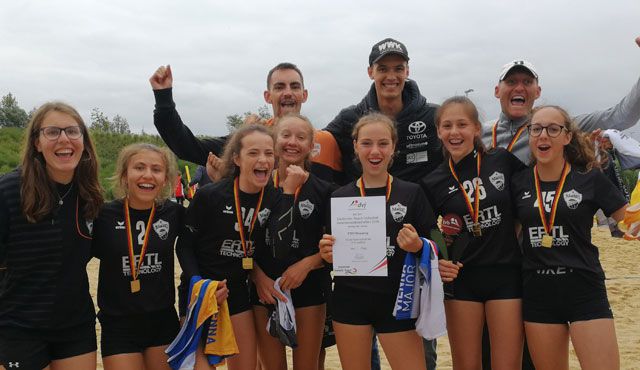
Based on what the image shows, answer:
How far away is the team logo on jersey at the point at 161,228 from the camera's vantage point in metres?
3.97

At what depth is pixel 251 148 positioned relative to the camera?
13.4 ft

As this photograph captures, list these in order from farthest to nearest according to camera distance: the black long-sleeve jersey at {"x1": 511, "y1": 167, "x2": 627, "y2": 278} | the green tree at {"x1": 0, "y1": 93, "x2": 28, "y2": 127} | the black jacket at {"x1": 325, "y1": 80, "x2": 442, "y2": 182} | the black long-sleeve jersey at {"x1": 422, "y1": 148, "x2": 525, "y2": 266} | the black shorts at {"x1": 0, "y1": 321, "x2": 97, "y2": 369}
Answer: the green tree at {"x1": 0, "y1": 93, "x2": 28, "y2": 127}, the black jacket at {"x1": 325, "y1": 80, "x2": 442, "y2": 182}, the black long-sleeve jersey at {"x1": 422, "y1": 148, "x2": 525, "y2": 266}, the black long-sleeve jersey at {"x1": 511, "y1": 167, "x2": 627, "y2": 278}, the black shorts at {"x1": 0, "y1": 321, "x2": 97, "y2": 369}

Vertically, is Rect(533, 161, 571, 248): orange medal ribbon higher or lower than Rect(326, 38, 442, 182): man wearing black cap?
lower

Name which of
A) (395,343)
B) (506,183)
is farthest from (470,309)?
(506,183)

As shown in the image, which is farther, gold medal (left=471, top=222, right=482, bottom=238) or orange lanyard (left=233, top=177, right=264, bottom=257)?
orange lanyard (left=233, top=177, right=264, bottom=257)

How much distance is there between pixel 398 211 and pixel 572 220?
1.21 m

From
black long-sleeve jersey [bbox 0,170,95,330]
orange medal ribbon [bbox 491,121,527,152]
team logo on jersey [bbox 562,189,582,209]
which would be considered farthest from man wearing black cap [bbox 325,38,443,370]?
black long-sleeve jersey [bbox 0,170,95,330]

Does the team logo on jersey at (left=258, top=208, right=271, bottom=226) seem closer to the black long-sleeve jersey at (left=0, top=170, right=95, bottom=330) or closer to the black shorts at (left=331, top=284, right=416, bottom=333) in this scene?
the black shorts at (left=331, top=284, right=416, bottom=333)

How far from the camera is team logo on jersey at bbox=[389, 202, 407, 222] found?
3781 millimetres

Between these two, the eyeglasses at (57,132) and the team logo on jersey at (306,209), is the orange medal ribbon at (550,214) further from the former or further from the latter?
the eyeglasses at (57,132)

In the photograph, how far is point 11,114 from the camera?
46344 mm

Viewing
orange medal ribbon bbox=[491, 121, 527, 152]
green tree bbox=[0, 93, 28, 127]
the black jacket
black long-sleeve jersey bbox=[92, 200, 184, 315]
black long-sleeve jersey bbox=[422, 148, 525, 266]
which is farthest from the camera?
green tree bbox=[0, 93, 28, 127]

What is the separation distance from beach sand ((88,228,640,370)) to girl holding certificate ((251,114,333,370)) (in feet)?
8.35

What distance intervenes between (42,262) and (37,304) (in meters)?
0.27
